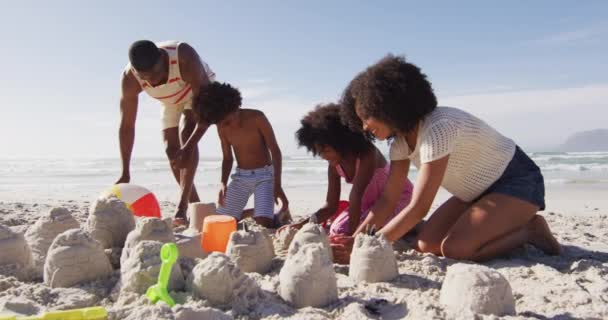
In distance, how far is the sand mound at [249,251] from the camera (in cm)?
261

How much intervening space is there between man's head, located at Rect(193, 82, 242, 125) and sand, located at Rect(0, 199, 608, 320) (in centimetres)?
176

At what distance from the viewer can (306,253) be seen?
2.18 meters

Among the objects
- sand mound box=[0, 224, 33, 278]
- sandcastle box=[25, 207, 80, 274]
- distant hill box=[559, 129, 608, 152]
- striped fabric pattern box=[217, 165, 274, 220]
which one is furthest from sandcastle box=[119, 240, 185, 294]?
distant hill box=[559, 129, 608, 152]

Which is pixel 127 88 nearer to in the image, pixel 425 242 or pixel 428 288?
pixel 425 242

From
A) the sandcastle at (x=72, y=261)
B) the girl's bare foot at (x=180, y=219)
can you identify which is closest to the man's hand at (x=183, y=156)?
the girl's bare foot at (x=180, y=219)

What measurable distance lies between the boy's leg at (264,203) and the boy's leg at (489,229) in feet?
6.39

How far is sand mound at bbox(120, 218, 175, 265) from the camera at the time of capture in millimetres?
2404

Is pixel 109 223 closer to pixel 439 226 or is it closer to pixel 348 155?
pixel 348 155

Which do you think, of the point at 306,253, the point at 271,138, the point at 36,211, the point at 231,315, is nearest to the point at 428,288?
the point at 306,253

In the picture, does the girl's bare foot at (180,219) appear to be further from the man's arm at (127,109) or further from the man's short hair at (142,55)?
the man's short hair at (142,55)

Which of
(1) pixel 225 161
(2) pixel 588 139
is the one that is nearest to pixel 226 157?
(1) pixel 225 161

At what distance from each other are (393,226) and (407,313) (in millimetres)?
764

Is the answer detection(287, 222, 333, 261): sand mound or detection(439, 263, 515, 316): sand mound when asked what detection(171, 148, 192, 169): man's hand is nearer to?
detection(287, 222, 333, 261): sand mound

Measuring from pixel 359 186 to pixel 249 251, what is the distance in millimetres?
1296
